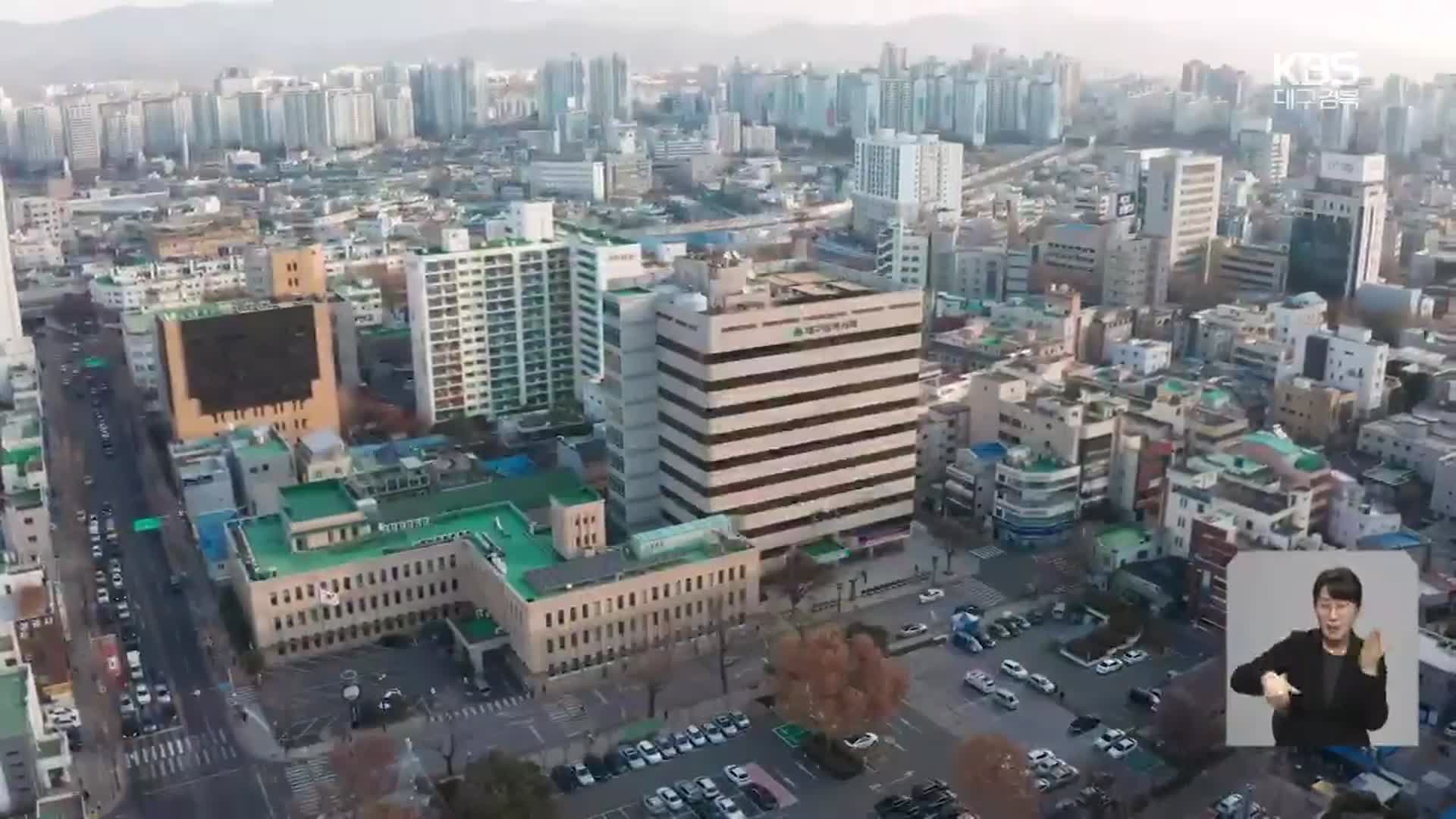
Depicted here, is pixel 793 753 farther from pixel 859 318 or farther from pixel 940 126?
pixel 940 126

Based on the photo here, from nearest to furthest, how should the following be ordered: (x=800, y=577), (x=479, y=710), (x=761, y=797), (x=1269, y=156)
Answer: (x=761, y=797) → (x=479, y=710) → (x=800, y=577) → (x=1269, y=156)

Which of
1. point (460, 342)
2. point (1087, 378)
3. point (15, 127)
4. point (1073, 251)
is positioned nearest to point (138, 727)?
point (460, 342)

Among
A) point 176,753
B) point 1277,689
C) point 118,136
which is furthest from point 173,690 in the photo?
point 118,136

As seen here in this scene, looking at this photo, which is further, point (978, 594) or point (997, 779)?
point (978, 594)

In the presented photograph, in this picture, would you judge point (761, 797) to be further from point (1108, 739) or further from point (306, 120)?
point (306, 120)

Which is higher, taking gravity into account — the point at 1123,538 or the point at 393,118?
the point at 393,118

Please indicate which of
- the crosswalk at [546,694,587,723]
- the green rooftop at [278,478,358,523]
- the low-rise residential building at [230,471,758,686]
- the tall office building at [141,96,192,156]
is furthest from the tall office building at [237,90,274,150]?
the crosswalk at [546,694,587,723]

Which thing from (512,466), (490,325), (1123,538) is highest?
(490,325)
